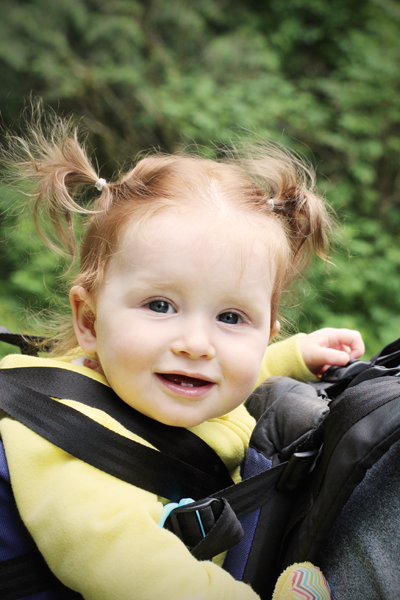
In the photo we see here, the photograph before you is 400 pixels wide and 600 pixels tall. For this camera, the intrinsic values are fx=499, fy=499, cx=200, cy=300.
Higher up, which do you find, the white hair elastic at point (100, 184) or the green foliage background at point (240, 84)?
the white hair elastic at point (100, 184)

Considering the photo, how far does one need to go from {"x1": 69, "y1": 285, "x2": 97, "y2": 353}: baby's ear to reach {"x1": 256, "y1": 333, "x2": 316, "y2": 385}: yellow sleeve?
2.29 feet

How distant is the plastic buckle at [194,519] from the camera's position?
1.04m

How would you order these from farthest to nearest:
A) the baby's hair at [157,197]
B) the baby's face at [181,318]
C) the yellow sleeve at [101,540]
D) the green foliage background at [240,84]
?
the green foliage background at [240,84] < the baby's hair at [157,197] < the baby's face at [181,318] < the yellow sleeve at [101,540]

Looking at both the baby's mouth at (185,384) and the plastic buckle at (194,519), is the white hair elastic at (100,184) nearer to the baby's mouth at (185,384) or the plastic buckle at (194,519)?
the baby's mouth at (185,384)

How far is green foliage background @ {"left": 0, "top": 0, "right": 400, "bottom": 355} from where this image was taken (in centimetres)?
527

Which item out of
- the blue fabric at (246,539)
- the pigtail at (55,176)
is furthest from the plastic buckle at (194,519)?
the pigtail at (55,176)

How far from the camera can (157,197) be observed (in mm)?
1312

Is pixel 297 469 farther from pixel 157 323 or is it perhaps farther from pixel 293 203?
pixel 293 203

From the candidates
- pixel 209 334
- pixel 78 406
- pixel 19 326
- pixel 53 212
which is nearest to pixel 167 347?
pixel 209 334

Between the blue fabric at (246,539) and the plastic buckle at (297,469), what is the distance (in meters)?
0.06

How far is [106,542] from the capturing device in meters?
0.94

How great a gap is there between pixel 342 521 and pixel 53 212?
114cm

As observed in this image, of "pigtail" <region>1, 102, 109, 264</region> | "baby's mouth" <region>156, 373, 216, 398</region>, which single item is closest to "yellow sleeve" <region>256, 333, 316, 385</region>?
"baby's mouth" <region>156, 373, 216, 398</region>

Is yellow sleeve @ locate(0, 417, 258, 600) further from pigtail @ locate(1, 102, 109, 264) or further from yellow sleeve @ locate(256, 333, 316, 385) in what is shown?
yellow sleeve @ locate(256, 333, 316, 385)
